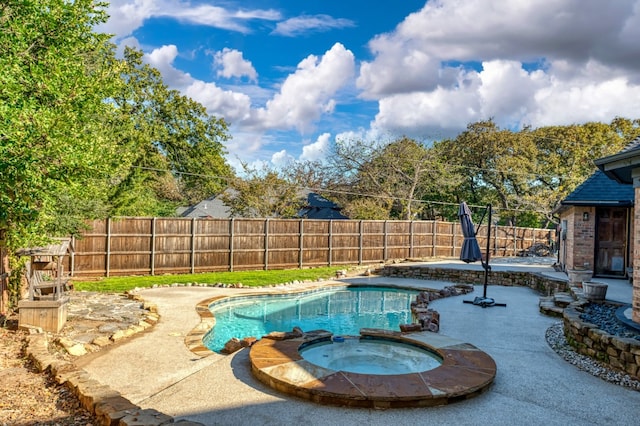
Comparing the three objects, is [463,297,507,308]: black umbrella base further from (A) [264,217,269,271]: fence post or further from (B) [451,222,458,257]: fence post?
(B) [451,222,458,257]: fence post

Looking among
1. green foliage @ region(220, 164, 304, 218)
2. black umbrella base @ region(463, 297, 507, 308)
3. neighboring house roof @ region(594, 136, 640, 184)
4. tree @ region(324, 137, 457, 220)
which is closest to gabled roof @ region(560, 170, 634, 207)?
black umbrella base @ region(463, 297, 507, 308)

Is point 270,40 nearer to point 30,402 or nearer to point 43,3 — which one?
point 43,3

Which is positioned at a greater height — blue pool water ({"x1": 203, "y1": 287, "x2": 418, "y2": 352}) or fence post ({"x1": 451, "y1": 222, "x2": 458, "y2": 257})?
fence post ({"x1": 451, "y1": 222, "x2": 458, "y2": 257})

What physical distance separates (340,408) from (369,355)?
6.17ft

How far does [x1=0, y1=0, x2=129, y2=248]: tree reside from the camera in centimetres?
539

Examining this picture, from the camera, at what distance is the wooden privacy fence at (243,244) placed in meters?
14.3

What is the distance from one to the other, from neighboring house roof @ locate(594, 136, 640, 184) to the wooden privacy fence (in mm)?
11897

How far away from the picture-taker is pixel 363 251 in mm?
19172

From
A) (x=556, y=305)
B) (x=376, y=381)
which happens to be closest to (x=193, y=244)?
(x=556, y=305)

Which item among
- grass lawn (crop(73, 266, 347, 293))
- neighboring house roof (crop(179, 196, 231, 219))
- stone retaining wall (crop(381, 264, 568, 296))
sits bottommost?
grass lawn (crop(73, 266, 347, 293))

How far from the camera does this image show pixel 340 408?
4219 mm

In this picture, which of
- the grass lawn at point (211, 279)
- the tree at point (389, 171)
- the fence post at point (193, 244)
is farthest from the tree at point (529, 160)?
the fence post at point (193, 244)

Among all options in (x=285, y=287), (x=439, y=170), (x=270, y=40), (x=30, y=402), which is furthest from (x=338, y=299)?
(x=439, y=170)

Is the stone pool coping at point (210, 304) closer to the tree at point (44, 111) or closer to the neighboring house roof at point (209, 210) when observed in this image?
the tree at point (44, 111)
